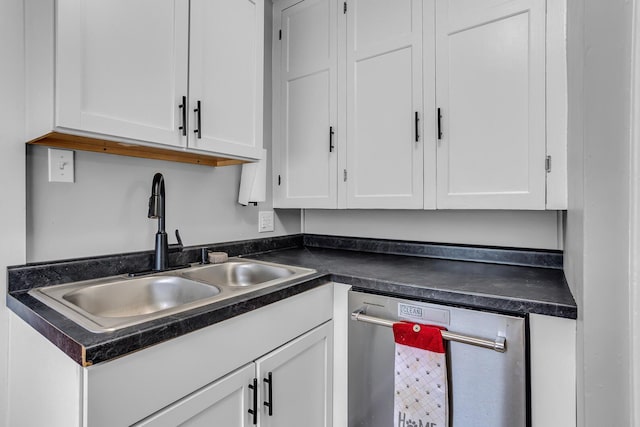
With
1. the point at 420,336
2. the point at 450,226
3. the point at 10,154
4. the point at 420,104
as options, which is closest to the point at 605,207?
the point at 420,336

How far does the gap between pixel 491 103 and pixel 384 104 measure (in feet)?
1.51

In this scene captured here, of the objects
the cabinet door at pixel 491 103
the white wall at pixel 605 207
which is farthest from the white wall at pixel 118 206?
the white wall at pixel 605 207

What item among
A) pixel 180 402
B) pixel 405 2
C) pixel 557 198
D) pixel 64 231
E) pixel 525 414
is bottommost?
pixel 525 414

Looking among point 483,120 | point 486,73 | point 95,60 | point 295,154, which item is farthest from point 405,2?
point 95,60

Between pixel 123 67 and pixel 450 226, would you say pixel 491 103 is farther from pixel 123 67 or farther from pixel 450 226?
pixel 123 67

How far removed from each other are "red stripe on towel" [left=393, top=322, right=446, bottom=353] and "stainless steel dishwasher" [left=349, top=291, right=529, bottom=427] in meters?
0.03

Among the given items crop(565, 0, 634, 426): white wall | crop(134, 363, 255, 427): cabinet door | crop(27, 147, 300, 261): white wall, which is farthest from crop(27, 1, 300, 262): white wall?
crop(565, 0, 634, 426): white wall

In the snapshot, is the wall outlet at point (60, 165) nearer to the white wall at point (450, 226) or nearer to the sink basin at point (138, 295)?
the sink basin at point (138, 295)

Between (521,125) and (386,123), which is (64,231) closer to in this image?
(386,123)

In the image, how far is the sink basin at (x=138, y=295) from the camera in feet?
3.55

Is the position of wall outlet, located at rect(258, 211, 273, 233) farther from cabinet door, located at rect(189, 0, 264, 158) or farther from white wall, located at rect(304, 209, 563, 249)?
cabinet door, located at rect(189, 0, 264, 158)

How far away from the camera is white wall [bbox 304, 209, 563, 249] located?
148 cm

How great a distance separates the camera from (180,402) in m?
0.82

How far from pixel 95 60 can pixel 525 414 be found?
1611mm
